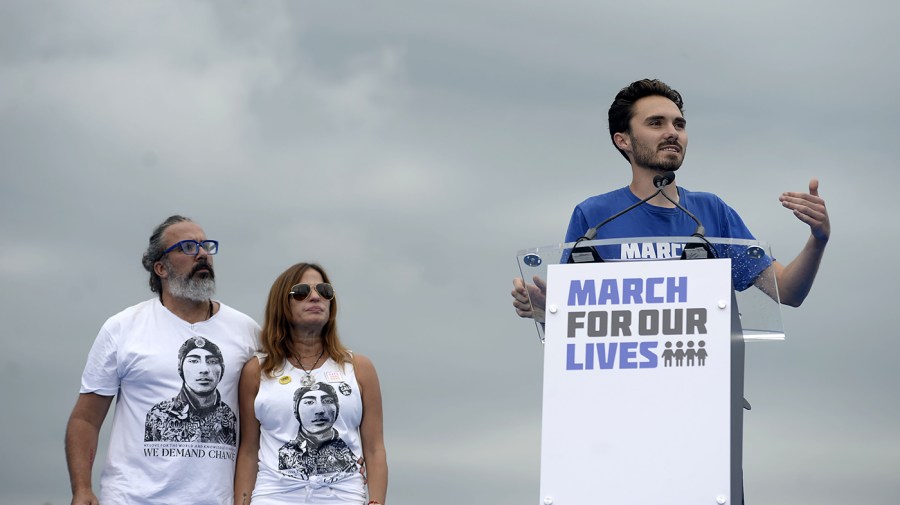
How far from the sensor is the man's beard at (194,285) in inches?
236

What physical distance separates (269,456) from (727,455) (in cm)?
268

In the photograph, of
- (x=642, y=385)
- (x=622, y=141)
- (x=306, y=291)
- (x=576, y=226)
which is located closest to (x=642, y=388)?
(x=642, y=385)

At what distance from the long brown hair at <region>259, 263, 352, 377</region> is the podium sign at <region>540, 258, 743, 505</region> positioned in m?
2.19

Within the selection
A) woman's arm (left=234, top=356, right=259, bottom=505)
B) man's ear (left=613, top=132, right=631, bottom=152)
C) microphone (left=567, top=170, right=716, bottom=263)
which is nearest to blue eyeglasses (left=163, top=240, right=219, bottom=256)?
woman's arm (left=234, top=356, right=259, bottom=505)

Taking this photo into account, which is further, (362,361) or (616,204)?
(362,361)

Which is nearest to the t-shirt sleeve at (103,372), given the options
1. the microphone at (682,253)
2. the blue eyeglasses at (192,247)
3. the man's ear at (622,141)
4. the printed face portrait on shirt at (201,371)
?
the printed face portrait on shirt at (201,371)

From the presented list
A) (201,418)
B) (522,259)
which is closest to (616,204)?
(522,259)

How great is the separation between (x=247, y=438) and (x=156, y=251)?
1156mm

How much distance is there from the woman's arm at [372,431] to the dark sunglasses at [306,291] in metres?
0.36

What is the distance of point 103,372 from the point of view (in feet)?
19.1

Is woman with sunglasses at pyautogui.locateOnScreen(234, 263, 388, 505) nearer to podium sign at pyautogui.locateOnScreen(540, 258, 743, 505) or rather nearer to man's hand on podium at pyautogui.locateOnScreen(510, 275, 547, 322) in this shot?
man's hand on podium at pyautogui.locateOnScreen(510, 275, 547, 322)

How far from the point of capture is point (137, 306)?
613cm

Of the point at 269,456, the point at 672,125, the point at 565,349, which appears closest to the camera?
the point at 565,349

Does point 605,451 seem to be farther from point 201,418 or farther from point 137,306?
point 137,306
